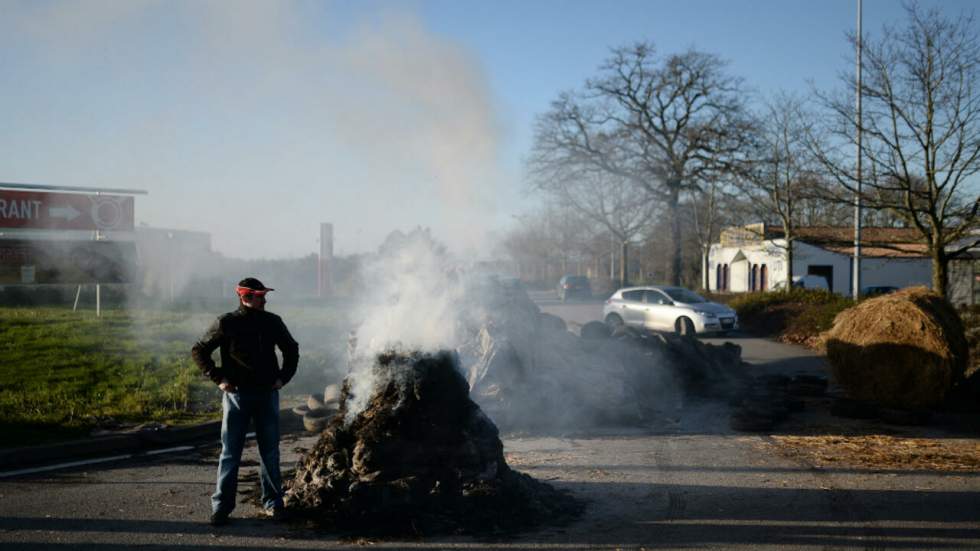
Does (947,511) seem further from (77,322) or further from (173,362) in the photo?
(77,322)

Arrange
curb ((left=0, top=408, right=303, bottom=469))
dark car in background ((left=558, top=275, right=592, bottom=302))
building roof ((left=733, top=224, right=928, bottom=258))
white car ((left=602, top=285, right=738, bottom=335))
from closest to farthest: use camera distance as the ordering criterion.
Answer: curb ((left=0, top=408, right=303, bottom=469)) < building roof ((left=733, top=224, right=928, bottom=258)) < white car ((left=602, top=285, right=738, bottom=335)) < dark car in background ((left=558, top=275, right=592, bottom=302))

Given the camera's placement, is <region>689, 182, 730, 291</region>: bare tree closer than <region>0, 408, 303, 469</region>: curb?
No

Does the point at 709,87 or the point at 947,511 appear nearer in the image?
the point at 947,511

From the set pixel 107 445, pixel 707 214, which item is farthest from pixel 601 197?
pixel 107 445

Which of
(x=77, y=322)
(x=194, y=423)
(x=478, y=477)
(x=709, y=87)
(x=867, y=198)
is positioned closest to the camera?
(x=478, y=477)

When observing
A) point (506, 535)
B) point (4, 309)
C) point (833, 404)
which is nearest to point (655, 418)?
point (833, 404)

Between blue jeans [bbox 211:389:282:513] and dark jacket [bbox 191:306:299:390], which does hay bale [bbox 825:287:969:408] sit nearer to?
dark jacket [bbox 191:306:299:390]

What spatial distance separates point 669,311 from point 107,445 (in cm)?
1657

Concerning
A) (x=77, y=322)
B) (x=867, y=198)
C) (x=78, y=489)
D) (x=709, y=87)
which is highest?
(x=709, y=87)

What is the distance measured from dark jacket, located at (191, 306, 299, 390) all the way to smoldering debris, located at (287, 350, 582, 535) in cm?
71

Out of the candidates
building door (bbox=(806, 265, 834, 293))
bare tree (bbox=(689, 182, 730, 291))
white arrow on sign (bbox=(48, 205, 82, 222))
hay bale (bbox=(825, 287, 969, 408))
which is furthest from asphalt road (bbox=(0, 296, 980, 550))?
building door (bbox=(806, 265, 834, 293))

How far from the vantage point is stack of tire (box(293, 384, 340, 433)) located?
28.8ft

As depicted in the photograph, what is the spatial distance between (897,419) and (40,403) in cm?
1056

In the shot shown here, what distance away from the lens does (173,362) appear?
11.3 m
